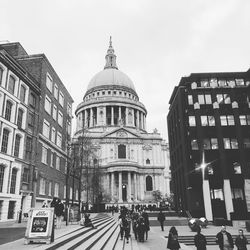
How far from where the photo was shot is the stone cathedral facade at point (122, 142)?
8719 centimetres

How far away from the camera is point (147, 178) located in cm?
9381

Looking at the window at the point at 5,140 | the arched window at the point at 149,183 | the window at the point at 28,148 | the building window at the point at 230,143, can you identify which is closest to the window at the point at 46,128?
the window at the point at 28,148

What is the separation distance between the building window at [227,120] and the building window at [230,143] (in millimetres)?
2710

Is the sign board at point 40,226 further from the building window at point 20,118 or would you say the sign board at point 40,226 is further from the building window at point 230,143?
the building window at point 230,143

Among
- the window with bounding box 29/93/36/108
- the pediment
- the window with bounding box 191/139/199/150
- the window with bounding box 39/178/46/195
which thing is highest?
the pediment

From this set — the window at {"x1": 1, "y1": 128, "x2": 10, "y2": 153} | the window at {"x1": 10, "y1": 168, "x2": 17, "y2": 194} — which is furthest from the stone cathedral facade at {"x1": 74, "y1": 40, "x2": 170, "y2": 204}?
the window at {"x1": 1, "y1": 128, "x2": 10, "y2": 153}

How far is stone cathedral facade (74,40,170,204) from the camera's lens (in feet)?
286

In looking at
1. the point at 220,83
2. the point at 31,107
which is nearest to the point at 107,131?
the point at 220,83

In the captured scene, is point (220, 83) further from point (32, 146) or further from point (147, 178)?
point (147, 178)

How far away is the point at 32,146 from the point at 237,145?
32431mm

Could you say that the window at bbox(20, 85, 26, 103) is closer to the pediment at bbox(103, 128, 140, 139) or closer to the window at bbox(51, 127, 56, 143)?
the window at bbox(51, 127, 56, 143)

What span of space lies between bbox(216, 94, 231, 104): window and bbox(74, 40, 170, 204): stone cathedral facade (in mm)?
33716

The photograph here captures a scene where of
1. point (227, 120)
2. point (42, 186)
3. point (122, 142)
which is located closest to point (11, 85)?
point (42, 186)

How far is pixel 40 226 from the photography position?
1381 cm
